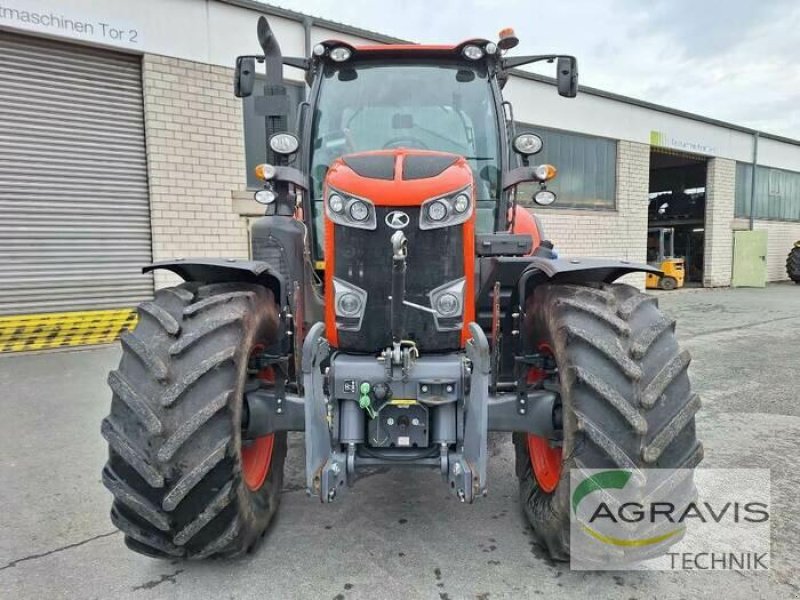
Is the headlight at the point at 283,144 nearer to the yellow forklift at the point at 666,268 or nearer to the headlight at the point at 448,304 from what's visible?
the headlight at the point at 448,304

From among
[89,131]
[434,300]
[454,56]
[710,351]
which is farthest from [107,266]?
[710,351]

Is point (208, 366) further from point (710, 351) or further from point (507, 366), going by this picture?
point (710, 351)

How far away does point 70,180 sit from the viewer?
745cm

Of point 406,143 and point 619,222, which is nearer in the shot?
point 406,143

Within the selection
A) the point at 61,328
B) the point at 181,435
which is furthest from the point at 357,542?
the point at 61,328

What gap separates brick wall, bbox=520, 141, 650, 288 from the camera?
1318cm

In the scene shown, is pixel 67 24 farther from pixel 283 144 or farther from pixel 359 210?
pixel 359 210

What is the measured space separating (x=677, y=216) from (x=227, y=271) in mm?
22893

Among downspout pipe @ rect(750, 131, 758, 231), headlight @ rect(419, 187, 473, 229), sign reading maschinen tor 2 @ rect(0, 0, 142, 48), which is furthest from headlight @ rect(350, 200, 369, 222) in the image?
downspout pipe @ rect(750, 131, 758, 231)

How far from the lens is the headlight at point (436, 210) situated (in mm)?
2326

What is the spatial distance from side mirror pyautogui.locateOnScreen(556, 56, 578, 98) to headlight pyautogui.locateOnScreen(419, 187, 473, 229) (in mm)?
1636

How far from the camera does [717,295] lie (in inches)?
612

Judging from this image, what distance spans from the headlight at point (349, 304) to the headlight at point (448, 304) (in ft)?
1.02

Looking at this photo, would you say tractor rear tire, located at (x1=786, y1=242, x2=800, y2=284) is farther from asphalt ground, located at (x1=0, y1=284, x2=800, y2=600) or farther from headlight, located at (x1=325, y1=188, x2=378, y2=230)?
headlight, located at (x1=325, y1=188, x2=378, y2=230)
